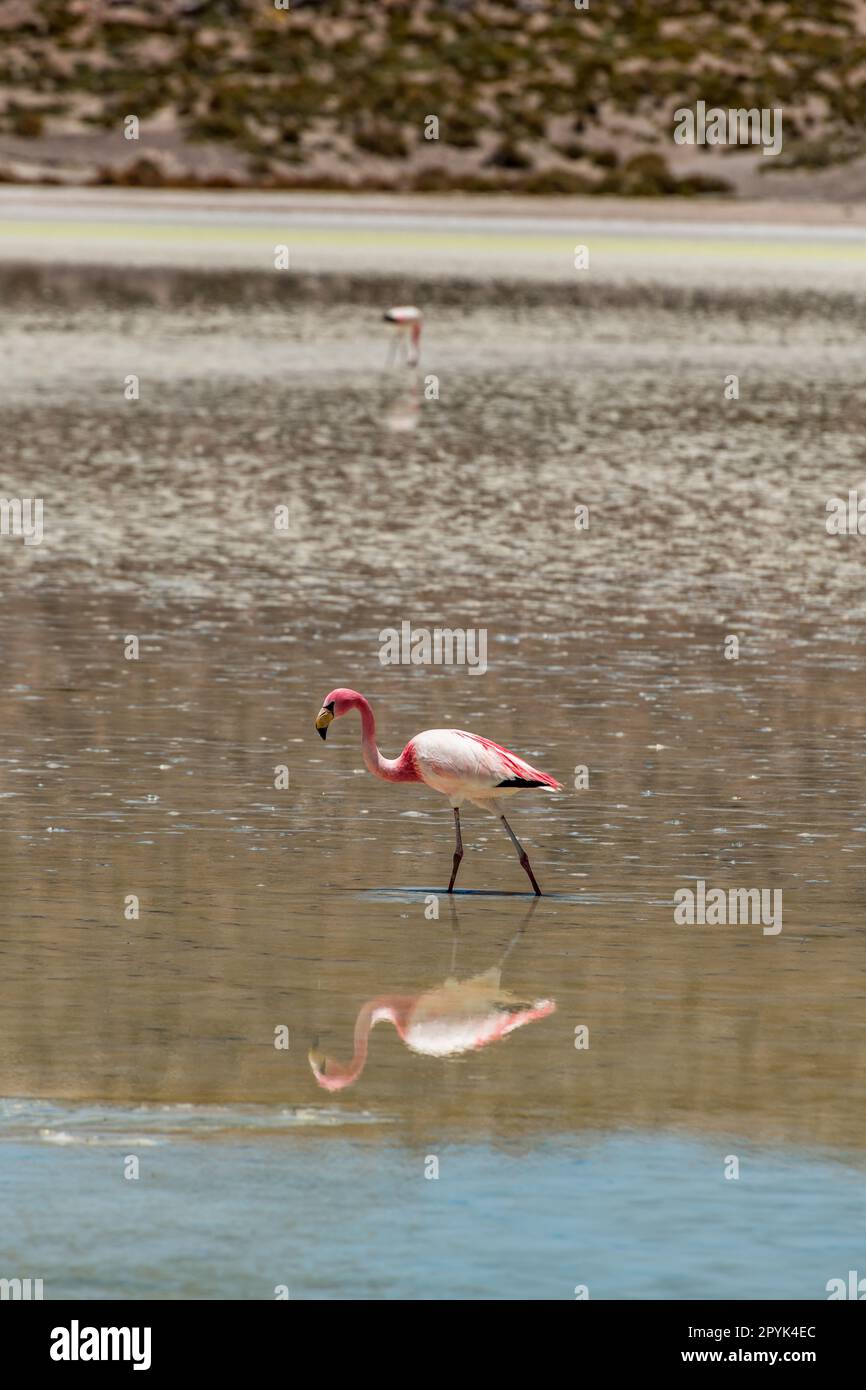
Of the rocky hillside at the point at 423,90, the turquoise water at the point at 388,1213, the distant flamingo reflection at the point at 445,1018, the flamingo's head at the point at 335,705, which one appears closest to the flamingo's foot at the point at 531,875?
the flamingo's head at the point at 335,705

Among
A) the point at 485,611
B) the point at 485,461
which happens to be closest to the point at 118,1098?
the point at 485,611

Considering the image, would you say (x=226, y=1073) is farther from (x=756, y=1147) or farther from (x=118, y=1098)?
(x=756, y=1147)

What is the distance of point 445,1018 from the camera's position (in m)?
9.34

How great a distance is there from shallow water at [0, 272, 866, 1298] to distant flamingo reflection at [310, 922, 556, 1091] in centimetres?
3

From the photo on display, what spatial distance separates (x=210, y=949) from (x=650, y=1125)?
2.35 metres

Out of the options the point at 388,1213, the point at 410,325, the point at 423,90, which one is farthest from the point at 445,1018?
the point at 423,90

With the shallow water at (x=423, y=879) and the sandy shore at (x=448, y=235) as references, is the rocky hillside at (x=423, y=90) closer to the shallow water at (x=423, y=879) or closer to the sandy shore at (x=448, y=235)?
the sandy shore at (x=448, y=235)

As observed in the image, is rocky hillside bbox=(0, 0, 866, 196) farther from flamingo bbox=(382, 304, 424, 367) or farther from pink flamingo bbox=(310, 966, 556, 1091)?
pink flamingo bbox=(310, 966, 556, 1091)

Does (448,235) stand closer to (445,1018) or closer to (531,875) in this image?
(531,875)

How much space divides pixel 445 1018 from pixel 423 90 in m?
89.3

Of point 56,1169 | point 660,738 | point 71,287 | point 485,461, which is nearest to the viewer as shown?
point 56,1169

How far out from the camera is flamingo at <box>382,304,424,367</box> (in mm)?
37250

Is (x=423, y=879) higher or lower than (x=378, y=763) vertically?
lower
